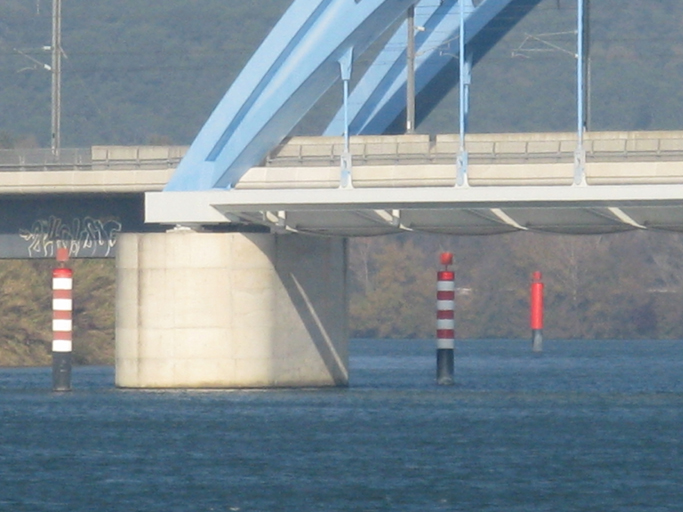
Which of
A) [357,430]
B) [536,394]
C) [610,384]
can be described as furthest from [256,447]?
[610,384]

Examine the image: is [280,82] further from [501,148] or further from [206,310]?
[206,310]

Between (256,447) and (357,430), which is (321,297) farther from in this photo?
(256,447)

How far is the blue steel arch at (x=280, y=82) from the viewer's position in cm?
5400

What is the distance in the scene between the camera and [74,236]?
202 ft

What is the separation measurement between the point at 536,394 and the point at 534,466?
20.4m

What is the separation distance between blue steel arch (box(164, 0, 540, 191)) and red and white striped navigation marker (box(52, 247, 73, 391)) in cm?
377

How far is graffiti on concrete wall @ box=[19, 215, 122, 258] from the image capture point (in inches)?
2408

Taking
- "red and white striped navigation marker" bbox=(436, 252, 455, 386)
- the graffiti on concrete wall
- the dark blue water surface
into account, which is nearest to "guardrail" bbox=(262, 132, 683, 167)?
the dark blue water surface

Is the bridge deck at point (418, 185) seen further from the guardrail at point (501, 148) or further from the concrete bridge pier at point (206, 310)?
the concrete bridge pier at point (206, 310)

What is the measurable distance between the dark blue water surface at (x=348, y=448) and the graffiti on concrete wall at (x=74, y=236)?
4.32 metres

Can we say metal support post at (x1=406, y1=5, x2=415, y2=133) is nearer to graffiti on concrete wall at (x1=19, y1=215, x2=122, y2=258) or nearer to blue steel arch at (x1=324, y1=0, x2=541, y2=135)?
blue steel arch at (x1=324, y1=0, x2=541, y2=135)

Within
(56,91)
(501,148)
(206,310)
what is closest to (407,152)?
(501,148)

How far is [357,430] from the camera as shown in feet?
152

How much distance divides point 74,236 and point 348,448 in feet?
70.1
